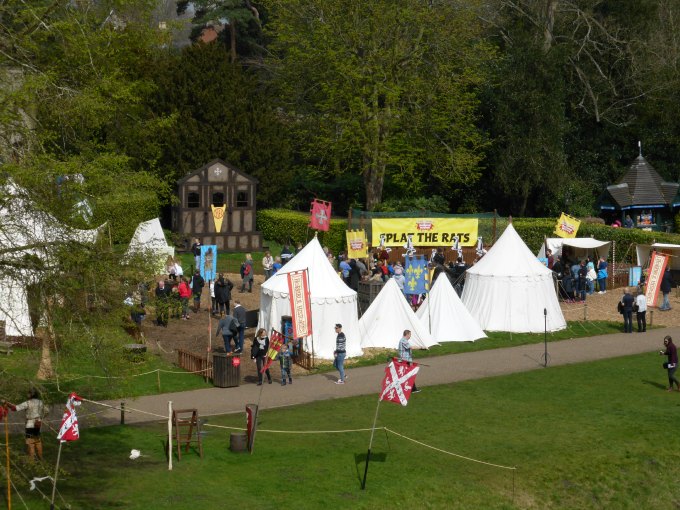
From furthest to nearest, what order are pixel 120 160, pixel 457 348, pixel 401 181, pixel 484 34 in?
pixel 484 34 → pixel 401 181 → pixel 457 348 → pixel 120 160

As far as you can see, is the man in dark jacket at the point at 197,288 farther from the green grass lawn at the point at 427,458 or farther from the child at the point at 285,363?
the green grass lawn at the point at 427,458

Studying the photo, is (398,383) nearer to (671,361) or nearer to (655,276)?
(671,361)

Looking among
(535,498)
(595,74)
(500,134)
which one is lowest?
(535,498)

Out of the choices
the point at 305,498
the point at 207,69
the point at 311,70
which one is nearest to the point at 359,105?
the point at 311,70

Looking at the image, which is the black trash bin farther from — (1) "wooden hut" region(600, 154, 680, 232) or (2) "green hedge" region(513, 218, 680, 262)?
(1) "wooden hut" region(600, 154, 680, 232)

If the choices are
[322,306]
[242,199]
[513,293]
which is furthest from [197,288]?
[242,199]

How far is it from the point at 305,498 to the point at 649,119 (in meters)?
45.3

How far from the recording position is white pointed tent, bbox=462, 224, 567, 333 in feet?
110

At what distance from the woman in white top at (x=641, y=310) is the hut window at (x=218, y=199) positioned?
2239 cm

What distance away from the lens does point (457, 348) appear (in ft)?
102

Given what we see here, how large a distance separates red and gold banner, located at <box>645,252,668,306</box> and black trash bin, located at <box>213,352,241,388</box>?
17.0 metres

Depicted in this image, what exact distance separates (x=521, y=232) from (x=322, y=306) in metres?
21.9

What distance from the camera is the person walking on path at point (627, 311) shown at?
1295 inches

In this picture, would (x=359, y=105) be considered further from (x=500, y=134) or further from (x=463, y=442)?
(x=463, y=442)
